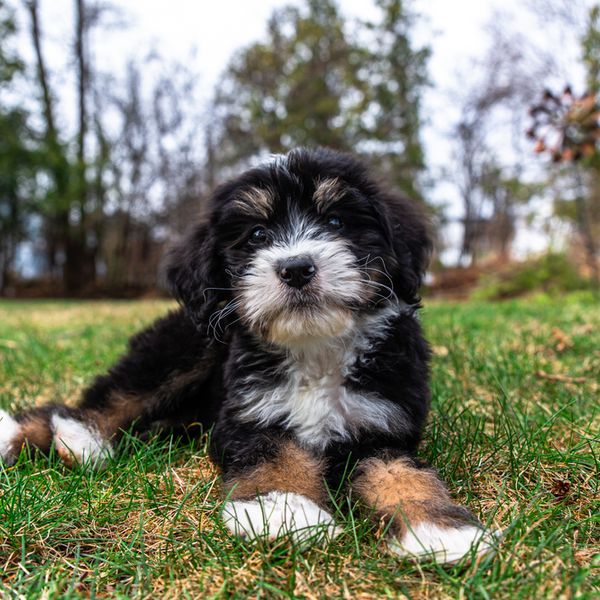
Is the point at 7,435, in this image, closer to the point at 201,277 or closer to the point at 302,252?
the point at 201,277

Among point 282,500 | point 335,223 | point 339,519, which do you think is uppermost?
point 335,223

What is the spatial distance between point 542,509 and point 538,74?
Result: 559 inches

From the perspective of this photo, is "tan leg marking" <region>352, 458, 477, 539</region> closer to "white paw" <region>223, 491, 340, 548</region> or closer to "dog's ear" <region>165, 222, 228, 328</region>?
"white paw" <region>223, 491, 340, 548</region>

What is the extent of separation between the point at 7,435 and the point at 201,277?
1.34 metres

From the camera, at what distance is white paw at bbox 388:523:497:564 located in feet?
4.99

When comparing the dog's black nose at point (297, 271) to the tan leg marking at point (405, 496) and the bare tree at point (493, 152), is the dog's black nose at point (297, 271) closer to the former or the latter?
the tan leg marking at point (405, 496)

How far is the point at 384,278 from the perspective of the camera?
2.34 m

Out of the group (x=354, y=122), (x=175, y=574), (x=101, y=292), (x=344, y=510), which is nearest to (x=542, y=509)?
(x=344, y=510)

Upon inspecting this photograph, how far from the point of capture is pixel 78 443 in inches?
98.7

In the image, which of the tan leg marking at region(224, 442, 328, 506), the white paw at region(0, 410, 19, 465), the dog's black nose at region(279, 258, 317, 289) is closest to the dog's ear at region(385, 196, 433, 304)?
the dog's black nose at region(279, 258, 317, 289)

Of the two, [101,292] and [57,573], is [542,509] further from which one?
[101,292]

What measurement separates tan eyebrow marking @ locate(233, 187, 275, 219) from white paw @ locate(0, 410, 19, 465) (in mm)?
1706

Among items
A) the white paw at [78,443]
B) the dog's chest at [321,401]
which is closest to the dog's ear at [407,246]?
the dog's chest at [321,401]

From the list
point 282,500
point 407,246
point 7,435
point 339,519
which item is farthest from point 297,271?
point 7,435
